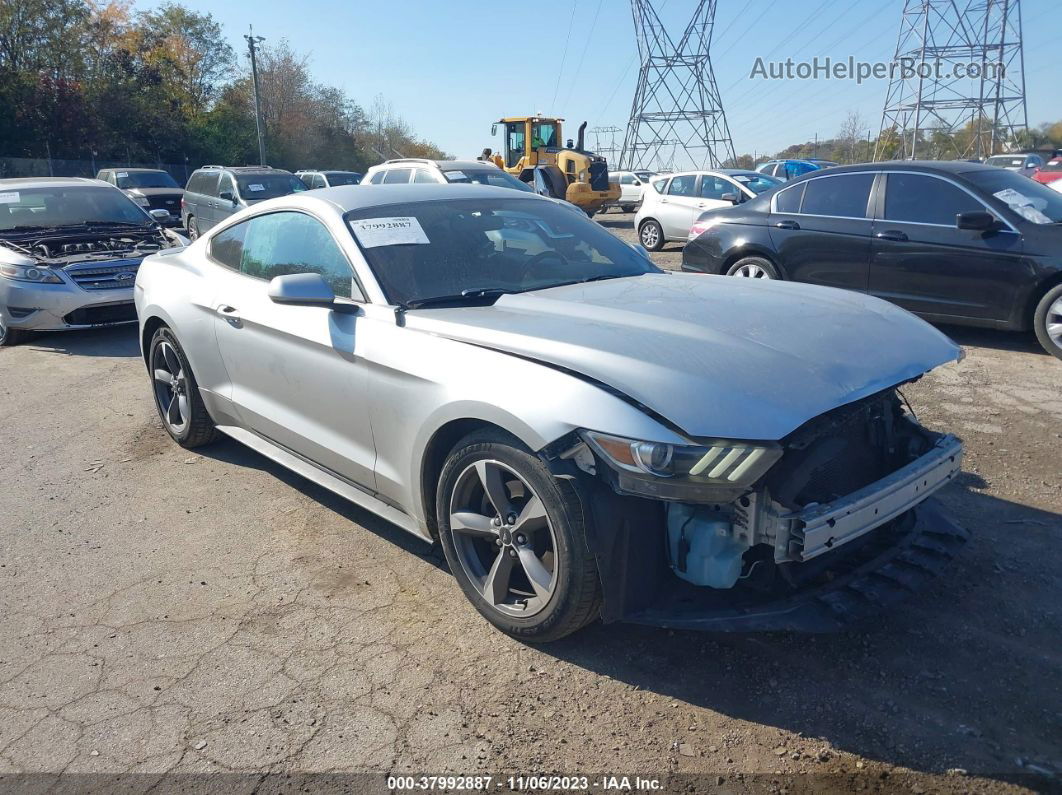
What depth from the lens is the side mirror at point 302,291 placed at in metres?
3.49

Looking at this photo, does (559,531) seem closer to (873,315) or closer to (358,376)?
(358,376)

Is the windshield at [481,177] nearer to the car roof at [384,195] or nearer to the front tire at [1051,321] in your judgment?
the front tire at [1051,321]

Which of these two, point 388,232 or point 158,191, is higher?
point 158,191

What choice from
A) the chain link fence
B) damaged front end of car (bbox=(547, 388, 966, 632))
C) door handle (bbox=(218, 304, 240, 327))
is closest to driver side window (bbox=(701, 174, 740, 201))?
door handle (bbox=(218, 304, 240, 327))

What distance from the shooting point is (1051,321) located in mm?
6594

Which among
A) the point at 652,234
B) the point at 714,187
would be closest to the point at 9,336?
the point at 652,234

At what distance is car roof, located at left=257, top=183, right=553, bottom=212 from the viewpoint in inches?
158

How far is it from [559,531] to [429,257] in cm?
160

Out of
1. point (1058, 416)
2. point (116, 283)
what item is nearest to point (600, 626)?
point (1058, 416)

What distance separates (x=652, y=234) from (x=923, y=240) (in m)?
9.15

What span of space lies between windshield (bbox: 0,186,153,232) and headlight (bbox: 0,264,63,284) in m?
1.18

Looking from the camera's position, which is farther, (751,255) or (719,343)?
(751,255)

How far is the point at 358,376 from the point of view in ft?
11.5

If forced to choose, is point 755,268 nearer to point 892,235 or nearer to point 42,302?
point 892,235
